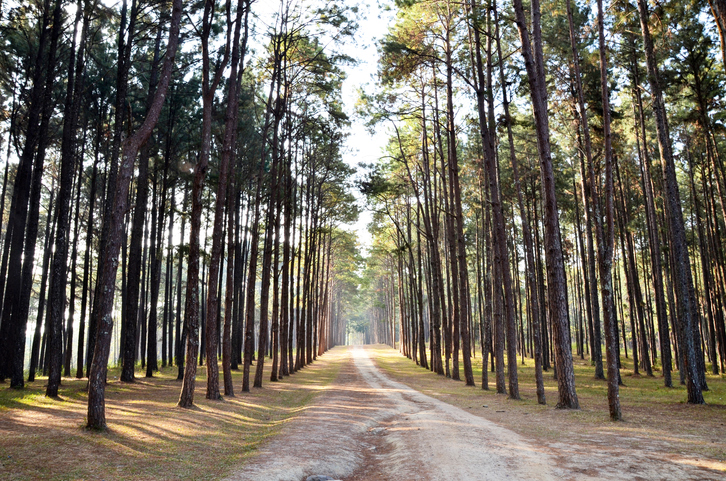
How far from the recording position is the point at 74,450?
7.00 metres

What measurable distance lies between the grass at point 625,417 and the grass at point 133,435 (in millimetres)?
5688

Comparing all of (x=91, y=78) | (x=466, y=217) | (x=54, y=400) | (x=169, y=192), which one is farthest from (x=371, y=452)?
(x=466, y=217)

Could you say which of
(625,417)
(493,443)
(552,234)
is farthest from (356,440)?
(552,234)

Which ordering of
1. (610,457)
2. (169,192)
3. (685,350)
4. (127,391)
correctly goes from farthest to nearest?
(169,192) → (127,391) → (685,350) → (610,457)

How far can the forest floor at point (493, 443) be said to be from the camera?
6148mm

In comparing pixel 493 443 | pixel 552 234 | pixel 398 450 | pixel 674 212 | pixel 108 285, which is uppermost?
pixel 674 212

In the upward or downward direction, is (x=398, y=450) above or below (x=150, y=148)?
below

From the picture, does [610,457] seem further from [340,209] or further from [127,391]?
[340,209]

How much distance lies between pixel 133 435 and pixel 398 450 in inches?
196

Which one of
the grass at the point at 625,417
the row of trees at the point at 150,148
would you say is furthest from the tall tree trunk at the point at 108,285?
the grass at the point at 625,417

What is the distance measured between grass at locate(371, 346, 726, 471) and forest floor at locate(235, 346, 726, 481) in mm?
22

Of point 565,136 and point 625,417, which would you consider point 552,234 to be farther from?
point 565,136

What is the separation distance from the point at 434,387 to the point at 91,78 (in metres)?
20.8

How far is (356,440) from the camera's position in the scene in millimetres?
9195
